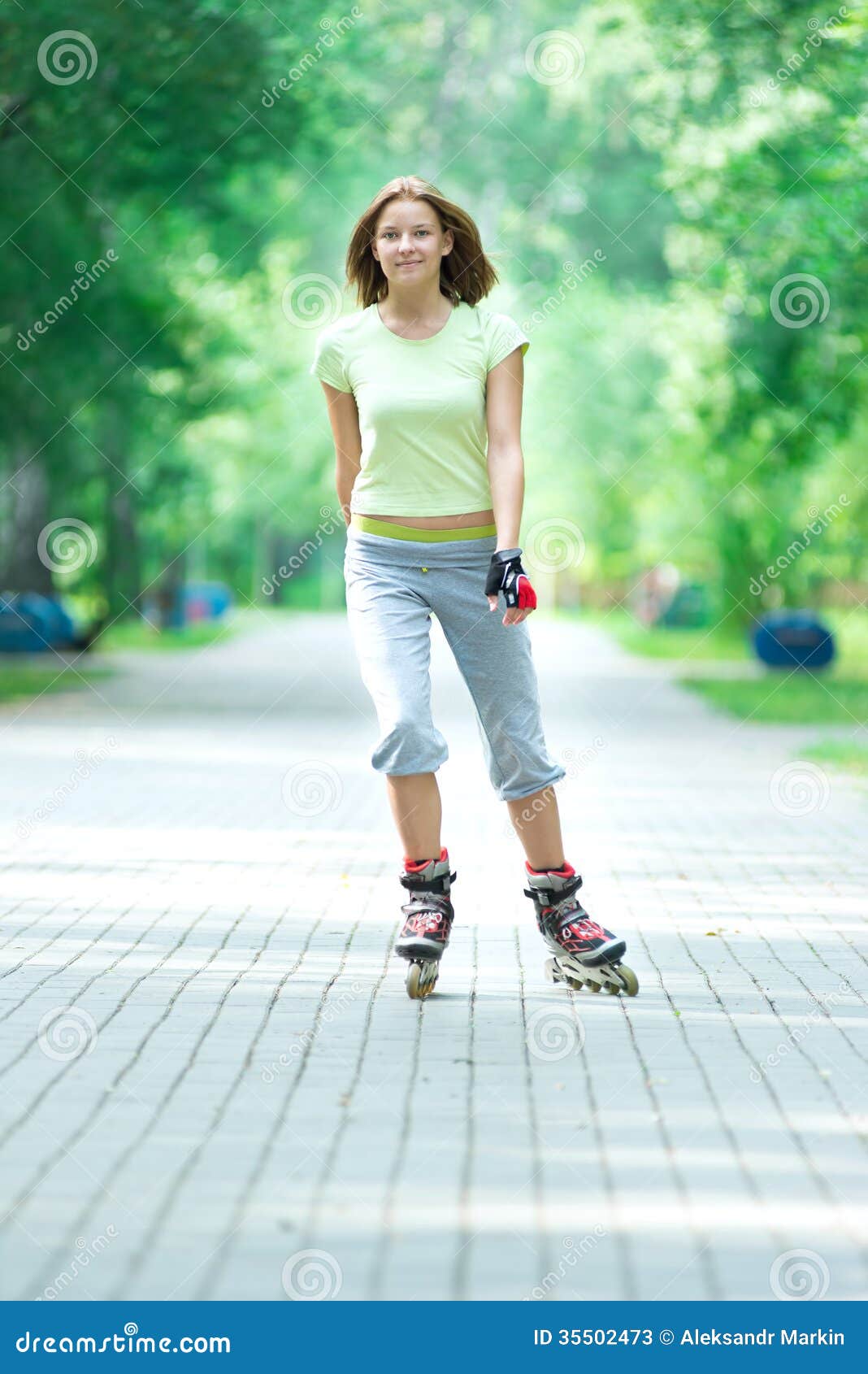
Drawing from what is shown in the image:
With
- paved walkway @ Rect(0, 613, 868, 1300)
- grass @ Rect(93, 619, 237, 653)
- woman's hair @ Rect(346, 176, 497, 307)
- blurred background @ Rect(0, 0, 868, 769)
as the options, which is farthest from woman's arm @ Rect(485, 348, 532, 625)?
grass @ Rect(93, 619, 237, 653)

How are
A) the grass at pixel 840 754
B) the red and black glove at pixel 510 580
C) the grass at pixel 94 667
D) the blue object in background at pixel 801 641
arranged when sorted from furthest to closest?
the blue object in background at pixel 801 641 → the grass at pixel 94 667 → the grass at pixel 840 754 → the red and black glove at pixel 510 580

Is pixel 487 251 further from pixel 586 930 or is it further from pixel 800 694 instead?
pixel 800 694

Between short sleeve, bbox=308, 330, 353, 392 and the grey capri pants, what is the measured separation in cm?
44

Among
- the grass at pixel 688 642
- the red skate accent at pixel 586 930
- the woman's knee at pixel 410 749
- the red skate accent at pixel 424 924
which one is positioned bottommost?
the grass at pixel 688 642

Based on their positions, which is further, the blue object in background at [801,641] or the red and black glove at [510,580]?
the blue object in background at [801,641]

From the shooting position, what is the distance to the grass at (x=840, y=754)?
12828 mm

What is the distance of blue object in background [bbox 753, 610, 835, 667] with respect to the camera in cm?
2422

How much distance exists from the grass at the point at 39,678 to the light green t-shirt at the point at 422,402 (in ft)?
46.5

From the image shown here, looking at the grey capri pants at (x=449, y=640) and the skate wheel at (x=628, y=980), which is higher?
the grey capri pants at (x=449, y=640)

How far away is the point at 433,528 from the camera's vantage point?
5.33m

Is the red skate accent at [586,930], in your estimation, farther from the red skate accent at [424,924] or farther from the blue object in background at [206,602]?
the blue object in background at [206,602]

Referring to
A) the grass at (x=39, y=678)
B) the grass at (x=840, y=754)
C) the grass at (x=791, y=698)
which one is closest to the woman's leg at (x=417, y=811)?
the grass at (x=840, y=754)

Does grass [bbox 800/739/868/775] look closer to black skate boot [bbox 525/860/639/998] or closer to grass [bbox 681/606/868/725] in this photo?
grass [bbox 681/606/868/725]

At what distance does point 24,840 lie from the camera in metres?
8.79
